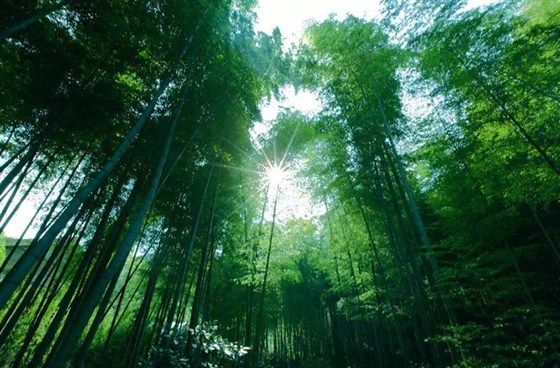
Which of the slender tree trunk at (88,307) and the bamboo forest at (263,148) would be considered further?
the bamboo forest at (263,148)

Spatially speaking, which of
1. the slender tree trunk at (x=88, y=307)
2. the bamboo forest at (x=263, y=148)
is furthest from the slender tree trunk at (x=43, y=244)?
→ the slender tree trunk at (x=88, y=307)

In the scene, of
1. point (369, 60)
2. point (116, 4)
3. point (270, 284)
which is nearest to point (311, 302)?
Answer: point (270, 284)

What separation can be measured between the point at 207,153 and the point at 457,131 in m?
5.39

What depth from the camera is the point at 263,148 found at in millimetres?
7293

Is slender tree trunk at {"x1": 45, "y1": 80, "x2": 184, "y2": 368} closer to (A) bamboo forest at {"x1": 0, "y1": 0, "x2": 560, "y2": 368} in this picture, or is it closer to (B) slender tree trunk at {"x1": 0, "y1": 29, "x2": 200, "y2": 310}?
(A) bamboo forest at {"x1": 0, "y1": 0, "x2": 560, "y2": 368}

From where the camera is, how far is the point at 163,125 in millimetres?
4602

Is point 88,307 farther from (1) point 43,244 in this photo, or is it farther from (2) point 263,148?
(2) point 263,148

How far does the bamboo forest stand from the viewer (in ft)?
10.8

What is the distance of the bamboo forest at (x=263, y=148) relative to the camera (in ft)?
10.8

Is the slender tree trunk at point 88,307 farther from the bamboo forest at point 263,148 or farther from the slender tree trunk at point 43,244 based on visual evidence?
the slender tree trunk at point 43,244

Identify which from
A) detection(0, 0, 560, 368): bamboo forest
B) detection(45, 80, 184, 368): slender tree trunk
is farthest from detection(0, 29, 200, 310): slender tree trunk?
detection(45, 80, 184, 368): slender tree trunk

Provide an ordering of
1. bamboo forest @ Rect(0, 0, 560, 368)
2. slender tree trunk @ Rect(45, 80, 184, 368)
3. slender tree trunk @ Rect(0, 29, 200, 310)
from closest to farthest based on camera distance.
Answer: slender tree trunk @ Rect(0, 29, 200, 310), slender tree trunk @ Rect(45, 80, 184, 368), bamboo forest @ Rect(0, 0, 560, 368)

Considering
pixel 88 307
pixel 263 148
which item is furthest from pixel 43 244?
pixel 263 148

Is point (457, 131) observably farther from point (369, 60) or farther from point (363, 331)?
point (363, 331)
